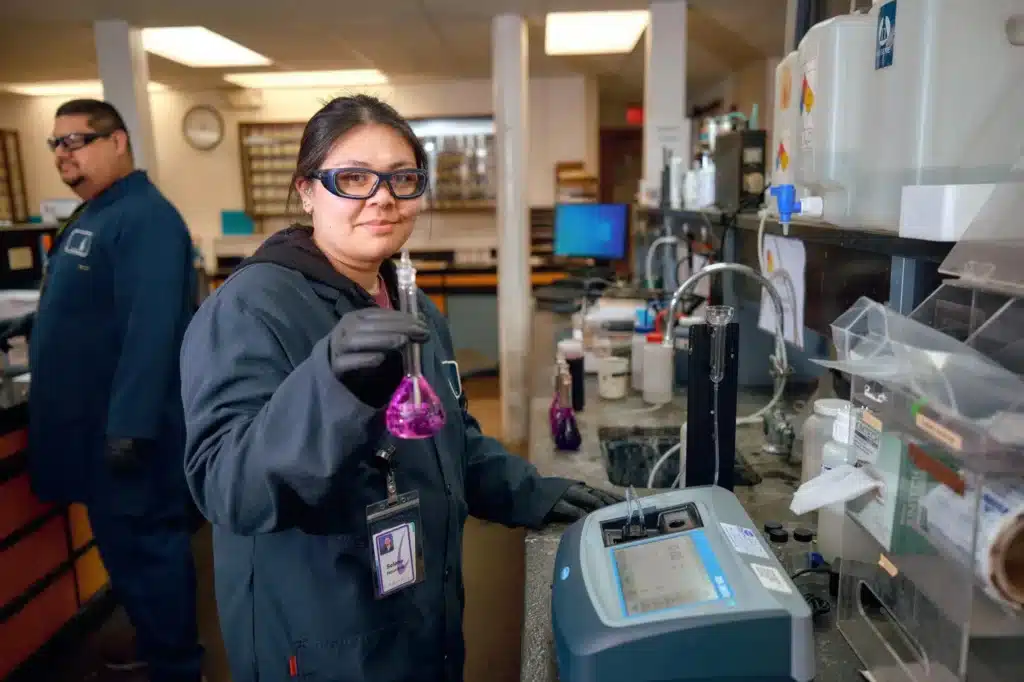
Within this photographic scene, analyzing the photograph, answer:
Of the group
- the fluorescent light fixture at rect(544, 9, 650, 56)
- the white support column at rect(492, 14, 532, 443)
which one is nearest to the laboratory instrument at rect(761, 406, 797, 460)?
the white support column at rect(492, 14, 532, 443)

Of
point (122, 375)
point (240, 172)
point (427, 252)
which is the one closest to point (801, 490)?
point (122, 375)

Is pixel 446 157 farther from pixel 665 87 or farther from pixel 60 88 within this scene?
pixel 60 88

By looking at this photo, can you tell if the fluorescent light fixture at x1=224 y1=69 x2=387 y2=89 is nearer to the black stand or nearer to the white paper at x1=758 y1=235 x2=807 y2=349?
the white paper at x1=758 y1=235 x2=807 y2=349

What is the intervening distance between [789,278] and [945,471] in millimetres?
955

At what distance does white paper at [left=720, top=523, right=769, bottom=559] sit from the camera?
845 millimetres

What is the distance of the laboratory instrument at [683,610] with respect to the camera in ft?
2.37

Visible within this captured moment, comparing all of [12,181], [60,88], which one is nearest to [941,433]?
[60,88]

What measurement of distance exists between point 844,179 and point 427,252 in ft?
16.4

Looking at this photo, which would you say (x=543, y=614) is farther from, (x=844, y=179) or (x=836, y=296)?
(x=844, y=179)

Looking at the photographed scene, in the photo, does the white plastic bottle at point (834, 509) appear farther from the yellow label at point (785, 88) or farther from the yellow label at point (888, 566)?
the yellow label at point (785, 88)

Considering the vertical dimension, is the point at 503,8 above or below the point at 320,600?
above

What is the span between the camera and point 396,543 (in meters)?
1.06

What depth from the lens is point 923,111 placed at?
113 cm

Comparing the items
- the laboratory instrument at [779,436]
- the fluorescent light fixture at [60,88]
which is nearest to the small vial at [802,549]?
the laboratory instrument at [779,436]
